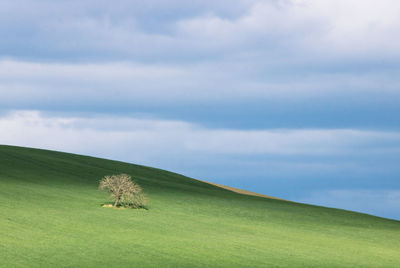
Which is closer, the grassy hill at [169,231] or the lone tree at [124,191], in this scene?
the grassy hill at [169,231]

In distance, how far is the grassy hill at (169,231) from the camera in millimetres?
26344

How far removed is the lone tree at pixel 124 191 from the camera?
138 feet

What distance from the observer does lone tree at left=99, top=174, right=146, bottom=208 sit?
1651 inches

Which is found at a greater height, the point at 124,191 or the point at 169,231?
the point at 124,191

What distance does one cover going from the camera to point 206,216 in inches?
1690

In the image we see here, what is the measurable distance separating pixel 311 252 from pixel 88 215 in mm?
14925

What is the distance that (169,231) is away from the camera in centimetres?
3441

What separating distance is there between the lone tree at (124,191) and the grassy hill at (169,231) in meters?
1.55

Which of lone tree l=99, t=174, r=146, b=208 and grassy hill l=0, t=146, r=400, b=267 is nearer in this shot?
grassy hill l=0, t=146, r=400, b=267

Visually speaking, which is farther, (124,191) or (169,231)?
(124,191)

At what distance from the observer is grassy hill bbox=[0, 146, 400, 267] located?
26.3 metres

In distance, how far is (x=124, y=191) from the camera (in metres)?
42.0

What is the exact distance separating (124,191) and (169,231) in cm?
868

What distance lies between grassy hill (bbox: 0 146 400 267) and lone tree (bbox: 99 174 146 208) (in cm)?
155
